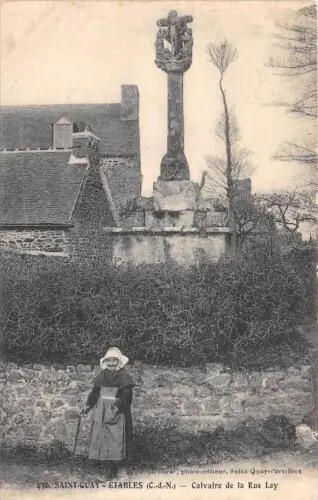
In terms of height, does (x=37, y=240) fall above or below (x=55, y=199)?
below

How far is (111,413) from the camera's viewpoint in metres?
6.32

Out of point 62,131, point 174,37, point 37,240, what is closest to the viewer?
point 174,37

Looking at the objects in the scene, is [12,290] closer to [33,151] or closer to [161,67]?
[161,67]

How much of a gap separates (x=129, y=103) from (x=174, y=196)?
1930 centimetres

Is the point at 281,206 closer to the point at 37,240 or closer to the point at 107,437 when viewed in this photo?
the point at 37,240

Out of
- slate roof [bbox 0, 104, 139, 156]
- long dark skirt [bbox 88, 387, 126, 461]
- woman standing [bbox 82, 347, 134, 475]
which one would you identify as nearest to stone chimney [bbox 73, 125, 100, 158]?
slate roof [bbox 0, 104, 139, 156]

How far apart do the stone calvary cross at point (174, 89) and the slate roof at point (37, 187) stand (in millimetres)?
8293

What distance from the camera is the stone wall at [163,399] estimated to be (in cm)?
732

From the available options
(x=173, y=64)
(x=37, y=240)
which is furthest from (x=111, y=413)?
(x=37, y=240)

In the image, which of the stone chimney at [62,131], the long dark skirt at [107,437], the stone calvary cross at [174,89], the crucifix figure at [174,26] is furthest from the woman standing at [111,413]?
the stone chimney at [62,131]

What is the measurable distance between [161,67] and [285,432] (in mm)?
6269

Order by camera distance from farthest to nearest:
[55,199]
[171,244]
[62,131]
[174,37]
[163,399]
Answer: [62,131], [55,199], [174,37], [171,244], [163,399]

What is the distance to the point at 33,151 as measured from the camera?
62.2 ft

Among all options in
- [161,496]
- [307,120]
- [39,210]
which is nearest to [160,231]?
[307,120]
